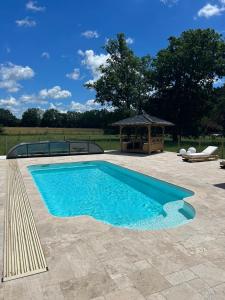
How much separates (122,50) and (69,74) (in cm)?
696

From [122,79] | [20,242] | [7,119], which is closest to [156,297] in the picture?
[20,242]

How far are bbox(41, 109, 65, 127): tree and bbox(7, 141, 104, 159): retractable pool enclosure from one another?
59.8 m

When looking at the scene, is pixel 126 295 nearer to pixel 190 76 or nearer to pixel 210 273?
pixel 210 273

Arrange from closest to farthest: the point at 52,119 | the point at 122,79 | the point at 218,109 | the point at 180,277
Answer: the point at 180,277 → the point at 218,109 → the point at 122,79 → the point at 52,119

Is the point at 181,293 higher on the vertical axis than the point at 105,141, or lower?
lower

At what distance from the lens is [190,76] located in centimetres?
2605

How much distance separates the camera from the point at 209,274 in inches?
122

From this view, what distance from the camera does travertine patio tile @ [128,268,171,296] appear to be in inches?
111

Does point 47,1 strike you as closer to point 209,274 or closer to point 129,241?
point 129,241

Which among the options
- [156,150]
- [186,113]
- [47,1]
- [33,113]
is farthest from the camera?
[33,113]

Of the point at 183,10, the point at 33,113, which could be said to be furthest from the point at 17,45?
the point at 33,113

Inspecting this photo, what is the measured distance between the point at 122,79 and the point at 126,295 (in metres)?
30.2

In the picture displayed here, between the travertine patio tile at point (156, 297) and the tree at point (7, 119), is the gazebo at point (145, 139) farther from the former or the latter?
the tree at point (7, 119)

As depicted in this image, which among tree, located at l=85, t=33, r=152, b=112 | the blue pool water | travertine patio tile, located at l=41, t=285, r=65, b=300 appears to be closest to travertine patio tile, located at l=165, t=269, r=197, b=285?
travertine patio tile, located at l=41, t=285, r=65, b=300
